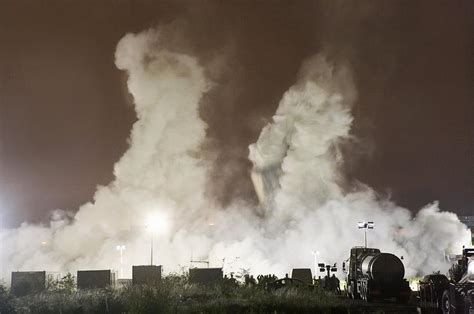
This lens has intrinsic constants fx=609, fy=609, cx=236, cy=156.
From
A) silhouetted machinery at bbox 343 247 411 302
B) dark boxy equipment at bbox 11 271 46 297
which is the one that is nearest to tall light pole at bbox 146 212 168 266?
dark boxy equipment at bbox 11 271 46 297

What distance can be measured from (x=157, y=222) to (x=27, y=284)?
31.6 metres

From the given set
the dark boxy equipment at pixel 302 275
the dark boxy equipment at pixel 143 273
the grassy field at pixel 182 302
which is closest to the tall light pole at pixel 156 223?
the dark boxy equipment at pixel 302 275

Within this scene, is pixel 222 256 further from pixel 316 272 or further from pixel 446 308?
pixel 446 308

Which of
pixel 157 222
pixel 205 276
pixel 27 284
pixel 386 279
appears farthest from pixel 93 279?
pixel 157 222

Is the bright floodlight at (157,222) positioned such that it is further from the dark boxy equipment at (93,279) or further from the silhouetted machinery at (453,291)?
the silhouetted machinery at (453,291)

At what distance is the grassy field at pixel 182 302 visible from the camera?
78.7 ft

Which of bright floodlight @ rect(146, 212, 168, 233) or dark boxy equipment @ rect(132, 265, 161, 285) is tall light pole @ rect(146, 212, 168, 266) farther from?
dark boxy equipment @ rect(132, 265, 161, 285)

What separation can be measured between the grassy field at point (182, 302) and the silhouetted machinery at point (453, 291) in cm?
276

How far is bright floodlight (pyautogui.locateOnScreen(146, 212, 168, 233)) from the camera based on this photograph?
63.7 metres

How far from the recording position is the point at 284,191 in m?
64.2

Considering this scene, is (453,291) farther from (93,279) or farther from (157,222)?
(157,222)

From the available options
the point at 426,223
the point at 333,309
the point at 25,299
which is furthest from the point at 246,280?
the point at 426,223

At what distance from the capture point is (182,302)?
93.6 ft

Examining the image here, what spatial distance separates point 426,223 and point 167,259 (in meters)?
26.3
